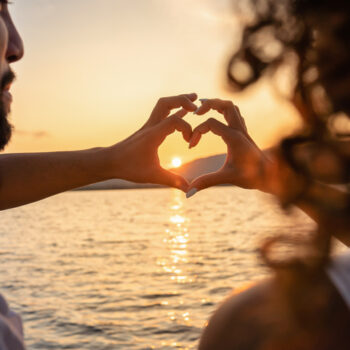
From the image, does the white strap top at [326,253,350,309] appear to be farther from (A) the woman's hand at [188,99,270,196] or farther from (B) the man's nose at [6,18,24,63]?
(B) the man's nose at [6,18,24,63]

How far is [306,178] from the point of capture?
1221 millimetres

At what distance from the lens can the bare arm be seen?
8.87 feet

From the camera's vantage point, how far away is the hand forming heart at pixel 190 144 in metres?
2.42

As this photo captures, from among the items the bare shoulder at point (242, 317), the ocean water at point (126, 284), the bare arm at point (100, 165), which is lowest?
the ocean water at point (126, 284)

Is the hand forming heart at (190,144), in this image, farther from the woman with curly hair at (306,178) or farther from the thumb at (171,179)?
the woman with curly hair at (306,178)

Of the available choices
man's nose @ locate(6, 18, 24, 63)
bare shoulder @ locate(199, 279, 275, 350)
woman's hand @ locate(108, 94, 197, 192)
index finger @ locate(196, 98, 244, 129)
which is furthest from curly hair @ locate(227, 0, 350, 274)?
man's nose @ locate(6, 18, 24, 63)

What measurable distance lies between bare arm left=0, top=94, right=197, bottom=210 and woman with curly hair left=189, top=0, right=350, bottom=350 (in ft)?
4.53

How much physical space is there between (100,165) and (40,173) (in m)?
0.38

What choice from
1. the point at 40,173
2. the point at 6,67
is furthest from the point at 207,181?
the point at 6,67

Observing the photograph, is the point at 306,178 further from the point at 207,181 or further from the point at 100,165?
the point at 100,165

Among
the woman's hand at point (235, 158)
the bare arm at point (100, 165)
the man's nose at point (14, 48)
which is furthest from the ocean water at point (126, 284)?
the man's nose at point (14, 48)

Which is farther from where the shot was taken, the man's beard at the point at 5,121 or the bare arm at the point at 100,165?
the man's beard at the point at 5,121

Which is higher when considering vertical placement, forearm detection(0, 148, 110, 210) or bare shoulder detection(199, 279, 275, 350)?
forearm detection(0, 148, 110, 210)

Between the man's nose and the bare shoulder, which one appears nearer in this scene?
the bare shoulder
